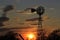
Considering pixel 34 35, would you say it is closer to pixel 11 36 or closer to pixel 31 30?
pixel 31 30

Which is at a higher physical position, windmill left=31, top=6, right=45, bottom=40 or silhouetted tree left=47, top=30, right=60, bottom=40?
windmill left=31, top=6, right=45, bottom=40

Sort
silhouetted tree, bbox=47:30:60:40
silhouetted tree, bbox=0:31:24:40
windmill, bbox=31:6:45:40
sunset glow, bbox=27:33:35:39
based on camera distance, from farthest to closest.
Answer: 1. silhouetted tree, bbox=47:30:60:40
2. silhouetted tree, bbox=0:31:24:40
3. sunset glow, bbox=27:33:35:39
4. windmill, bbox=31:6:45:40

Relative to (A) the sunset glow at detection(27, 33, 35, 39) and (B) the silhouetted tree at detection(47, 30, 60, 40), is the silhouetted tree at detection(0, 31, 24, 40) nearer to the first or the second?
(A) the sunset glow at detection(27, 33, 35, 39)

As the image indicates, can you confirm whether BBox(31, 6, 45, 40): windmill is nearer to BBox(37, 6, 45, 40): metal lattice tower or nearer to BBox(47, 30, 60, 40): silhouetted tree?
BBox(37, 6, 45, 40): metal lattice tower

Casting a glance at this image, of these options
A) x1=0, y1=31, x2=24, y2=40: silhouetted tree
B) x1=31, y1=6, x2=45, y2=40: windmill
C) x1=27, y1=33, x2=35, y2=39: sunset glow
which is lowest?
x1=0, y1=31, x2=24, y2=40: silhouetted tree

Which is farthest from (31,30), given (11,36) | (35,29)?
(11,36)

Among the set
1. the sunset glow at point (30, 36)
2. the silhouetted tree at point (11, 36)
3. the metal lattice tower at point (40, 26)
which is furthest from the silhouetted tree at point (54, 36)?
the silhouetted tree at point (11, 36)

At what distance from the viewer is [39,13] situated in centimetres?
1142

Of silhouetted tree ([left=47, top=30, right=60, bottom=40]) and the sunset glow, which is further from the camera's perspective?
silhouetted tree ([left=47, top=30, right=60, bottom=40])

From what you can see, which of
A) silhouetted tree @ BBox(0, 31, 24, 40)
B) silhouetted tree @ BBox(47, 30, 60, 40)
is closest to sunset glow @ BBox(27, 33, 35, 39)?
silhouetted tree @ BBox(0, 31, 24, 40)

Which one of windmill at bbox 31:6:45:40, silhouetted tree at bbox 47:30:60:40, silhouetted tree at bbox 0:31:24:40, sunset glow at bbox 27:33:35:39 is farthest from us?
silhouetted tree at bbox 47:30:60:40

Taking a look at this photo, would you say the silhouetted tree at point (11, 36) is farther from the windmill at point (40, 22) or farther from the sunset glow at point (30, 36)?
the windmill at point (40, 22)

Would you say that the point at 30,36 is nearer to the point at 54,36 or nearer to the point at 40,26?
the point at 40,26

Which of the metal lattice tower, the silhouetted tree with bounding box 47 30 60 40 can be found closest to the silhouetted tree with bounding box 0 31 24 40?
the metal lattice tower
